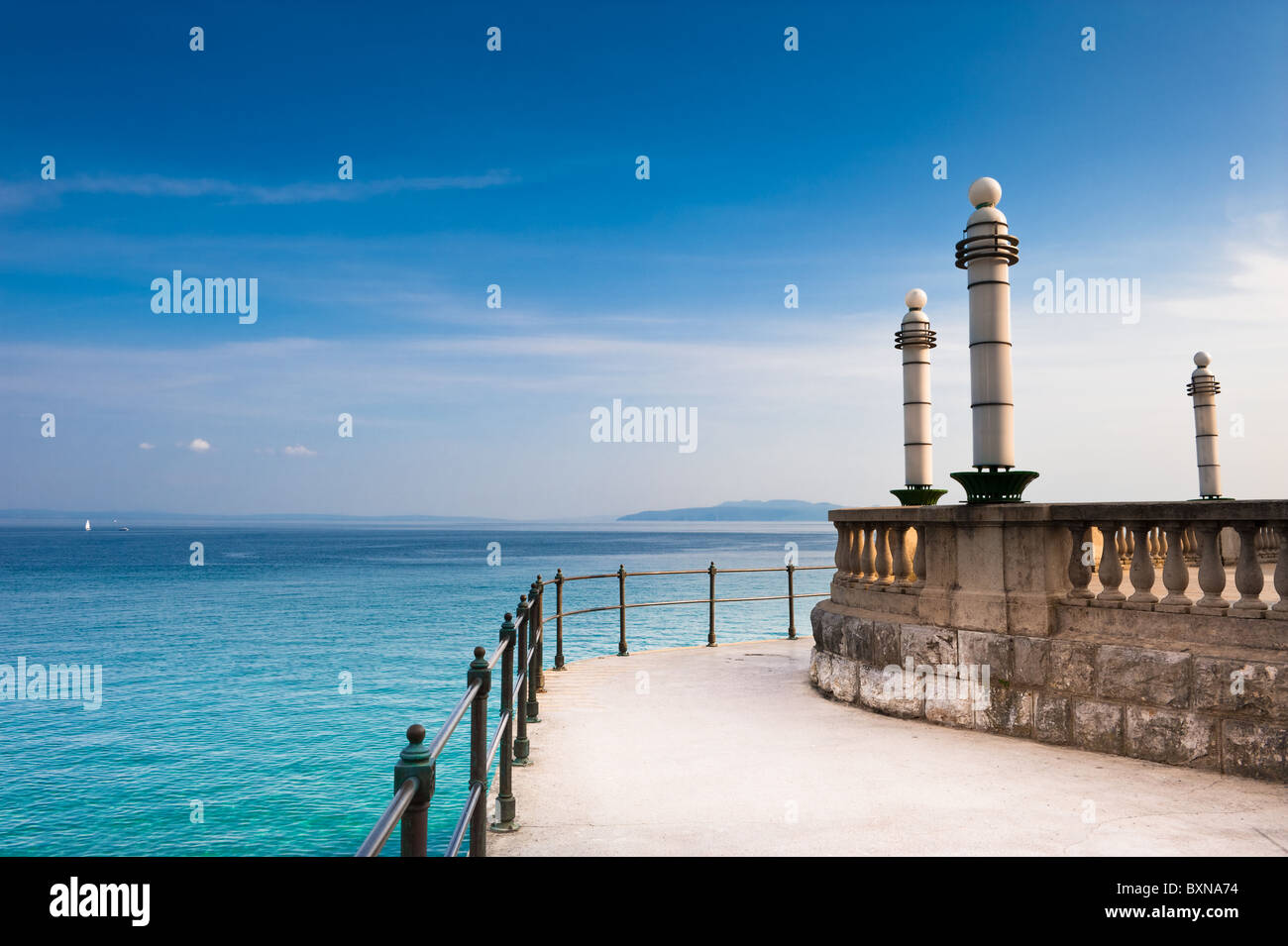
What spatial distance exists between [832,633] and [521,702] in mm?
3573

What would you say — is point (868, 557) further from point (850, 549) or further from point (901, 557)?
point (901, 557)

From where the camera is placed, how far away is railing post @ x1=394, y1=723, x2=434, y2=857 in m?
2.19

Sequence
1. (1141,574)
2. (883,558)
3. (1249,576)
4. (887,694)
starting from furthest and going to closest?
1. (883,558)
2. (887,694)
3. (1141,574)
4. (1249,576)

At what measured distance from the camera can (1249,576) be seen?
17.3 feet

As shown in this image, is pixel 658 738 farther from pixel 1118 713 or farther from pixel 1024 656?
pixel 1118 713

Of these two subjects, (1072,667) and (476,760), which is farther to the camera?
(1072,667)

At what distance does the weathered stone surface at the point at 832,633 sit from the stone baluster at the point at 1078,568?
7.14 feet

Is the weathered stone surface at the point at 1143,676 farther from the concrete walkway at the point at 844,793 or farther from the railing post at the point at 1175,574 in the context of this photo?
the concrete walkway at the point at 844,793

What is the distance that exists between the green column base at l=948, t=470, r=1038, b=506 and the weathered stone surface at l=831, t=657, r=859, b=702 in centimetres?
192

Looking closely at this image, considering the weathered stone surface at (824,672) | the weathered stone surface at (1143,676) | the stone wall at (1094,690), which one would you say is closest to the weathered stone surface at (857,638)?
the stone wall at (1094,690)

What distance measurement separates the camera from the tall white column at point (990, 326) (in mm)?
7125

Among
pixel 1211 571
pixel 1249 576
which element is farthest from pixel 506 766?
pixel 1249 576

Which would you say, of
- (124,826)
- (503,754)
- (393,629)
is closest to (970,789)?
(503,754)

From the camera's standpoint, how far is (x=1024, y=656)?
6.23 m
